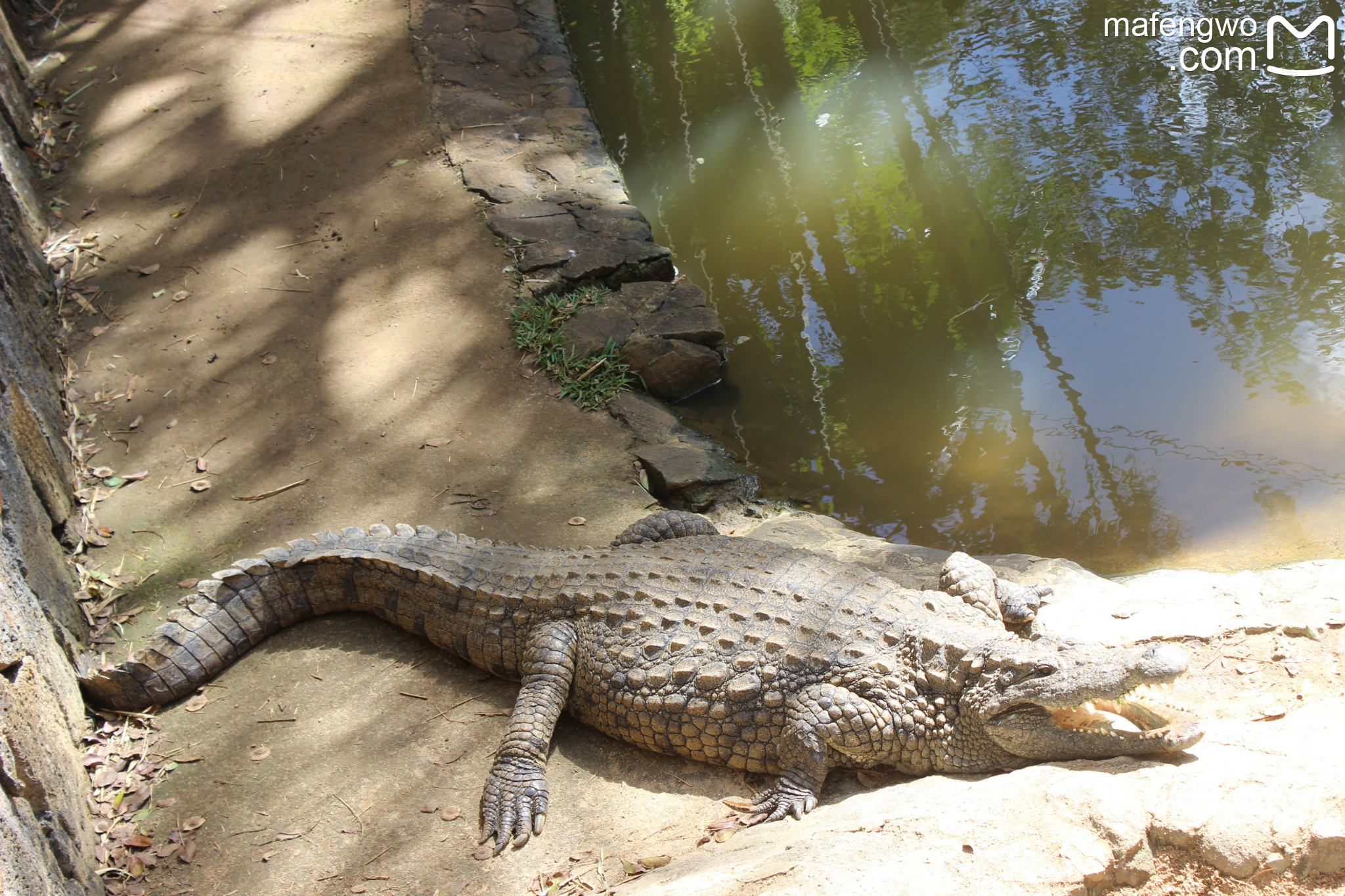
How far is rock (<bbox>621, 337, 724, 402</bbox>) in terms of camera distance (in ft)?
20.3

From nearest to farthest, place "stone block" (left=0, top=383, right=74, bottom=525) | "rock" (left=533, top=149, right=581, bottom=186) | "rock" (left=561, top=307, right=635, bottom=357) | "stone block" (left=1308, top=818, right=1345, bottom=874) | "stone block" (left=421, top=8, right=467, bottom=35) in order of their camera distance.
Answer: "stone block" (left=1308, top=818, right=1345, bottom=874)
"stone block" (left=0, top=383, right=74, bottom=525)
"rock" (left=561, top=307, right=635, bottom=357)
"rock" (left=533, top=149, right=581, bottom=186)
"stone block" (left=421, top=8, right=467, bottom=35)

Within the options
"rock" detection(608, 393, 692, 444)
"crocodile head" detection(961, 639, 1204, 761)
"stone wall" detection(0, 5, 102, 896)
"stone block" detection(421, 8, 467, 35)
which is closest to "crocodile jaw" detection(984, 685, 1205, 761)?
"crocodile head" detection(961, 639, 1204, 761)

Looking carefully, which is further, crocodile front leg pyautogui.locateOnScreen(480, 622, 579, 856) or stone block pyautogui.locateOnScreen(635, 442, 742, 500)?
stone block pyautogui.locateOnScreen(635, 442, 742, 500)

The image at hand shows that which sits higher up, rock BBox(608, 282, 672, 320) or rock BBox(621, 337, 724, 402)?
rock BBox(608, 282, 672, 320)

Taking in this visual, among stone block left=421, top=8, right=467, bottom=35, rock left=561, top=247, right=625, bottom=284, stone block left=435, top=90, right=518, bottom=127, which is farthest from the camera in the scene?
stone block left=421, top=8, right=467, bottom=35

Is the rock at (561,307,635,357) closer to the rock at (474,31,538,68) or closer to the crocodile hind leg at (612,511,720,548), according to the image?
the crocodile hind leg at (612,511,720,548)

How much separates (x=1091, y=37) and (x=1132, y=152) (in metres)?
2.30

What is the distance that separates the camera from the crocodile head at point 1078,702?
113 inches

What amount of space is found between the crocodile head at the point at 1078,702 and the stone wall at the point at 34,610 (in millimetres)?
3327

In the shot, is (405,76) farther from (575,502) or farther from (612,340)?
(575,502)

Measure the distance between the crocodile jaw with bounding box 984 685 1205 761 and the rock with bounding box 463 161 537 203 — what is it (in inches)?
242

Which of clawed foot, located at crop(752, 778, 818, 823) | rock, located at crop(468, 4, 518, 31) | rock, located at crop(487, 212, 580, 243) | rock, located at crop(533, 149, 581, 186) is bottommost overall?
clawed foot, located at crop(752, 778, 818, 823)

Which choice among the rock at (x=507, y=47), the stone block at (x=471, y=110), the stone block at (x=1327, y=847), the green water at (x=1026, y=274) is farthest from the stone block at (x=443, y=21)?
the stone block at (x=1327, y=847)

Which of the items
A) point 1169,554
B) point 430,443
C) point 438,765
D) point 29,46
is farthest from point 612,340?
point 29,46
